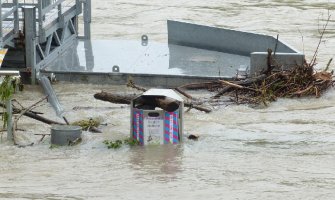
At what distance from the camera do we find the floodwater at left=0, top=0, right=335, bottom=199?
10.9 m

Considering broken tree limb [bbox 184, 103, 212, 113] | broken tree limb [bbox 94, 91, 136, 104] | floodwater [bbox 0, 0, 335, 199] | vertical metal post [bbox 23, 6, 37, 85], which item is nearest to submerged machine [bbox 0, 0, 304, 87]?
vertical metal post [bbox 23, 6, 37, 85]

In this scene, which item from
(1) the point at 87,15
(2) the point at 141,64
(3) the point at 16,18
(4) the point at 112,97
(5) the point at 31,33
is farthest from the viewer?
(1) the point at 87,15

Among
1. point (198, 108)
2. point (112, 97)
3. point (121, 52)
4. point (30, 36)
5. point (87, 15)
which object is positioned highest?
point (87, 15)

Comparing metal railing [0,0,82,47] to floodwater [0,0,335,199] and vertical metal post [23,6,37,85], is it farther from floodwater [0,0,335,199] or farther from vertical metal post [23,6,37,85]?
floodwater [0,0,335,199]

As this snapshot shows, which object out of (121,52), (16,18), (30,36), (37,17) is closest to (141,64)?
(121,52)

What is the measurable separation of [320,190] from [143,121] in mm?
2654

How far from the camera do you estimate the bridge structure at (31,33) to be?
16781 mm

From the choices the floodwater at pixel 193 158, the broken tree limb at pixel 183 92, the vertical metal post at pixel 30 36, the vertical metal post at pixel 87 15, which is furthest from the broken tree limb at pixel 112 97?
the vertical metal post at pixel 87 15

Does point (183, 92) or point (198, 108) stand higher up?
point (183, 92)

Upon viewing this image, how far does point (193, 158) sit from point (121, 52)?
7.48 metres

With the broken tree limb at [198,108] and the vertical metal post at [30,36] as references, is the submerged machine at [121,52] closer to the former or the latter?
the vertical metal post at [30,36]

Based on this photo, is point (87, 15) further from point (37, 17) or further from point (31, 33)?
point (31, 33)

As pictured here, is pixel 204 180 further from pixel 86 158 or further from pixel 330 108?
pixel 330 108

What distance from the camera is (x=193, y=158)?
40.3ft
